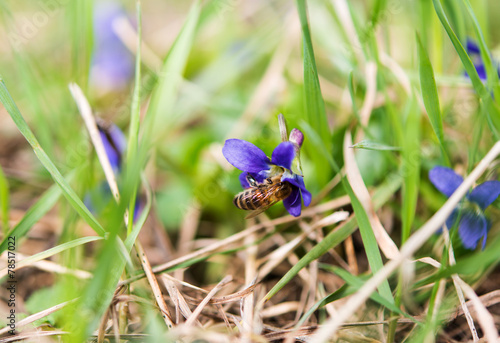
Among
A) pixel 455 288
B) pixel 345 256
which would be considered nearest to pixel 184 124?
pixel 345 256

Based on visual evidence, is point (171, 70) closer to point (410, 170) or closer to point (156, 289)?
point (156, 289)

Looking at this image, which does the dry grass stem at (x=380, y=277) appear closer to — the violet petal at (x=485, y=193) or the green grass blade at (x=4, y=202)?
the violet petal at (x=485, y=193)

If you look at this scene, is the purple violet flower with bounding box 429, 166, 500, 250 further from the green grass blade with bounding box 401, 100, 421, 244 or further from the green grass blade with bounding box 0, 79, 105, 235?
the green grass blade with bounding box 0, 79, 105, 235

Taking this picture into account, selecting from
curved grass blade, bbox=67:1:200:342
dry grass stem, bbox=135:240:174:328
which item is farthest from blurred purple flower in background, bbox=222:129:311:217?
dry grass stem, bbox=135:240:174:328

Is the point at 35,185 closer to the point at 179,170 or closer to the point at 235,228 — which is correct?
the point at 179,170

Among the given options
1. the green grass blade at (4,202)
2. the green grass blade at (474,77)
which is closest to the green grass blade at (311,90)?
the green grass blade at (474,77)

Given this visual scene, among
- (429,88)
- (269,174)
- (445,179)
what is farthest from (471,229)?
(269,174)

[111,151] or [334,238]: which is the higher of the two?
[111,151]
